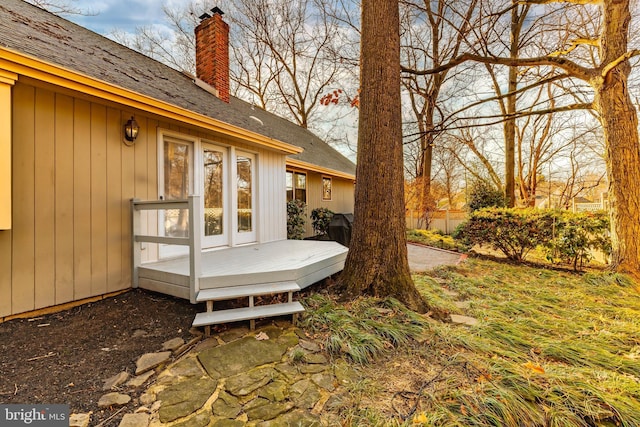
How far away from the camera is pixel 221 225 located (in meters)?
5.51

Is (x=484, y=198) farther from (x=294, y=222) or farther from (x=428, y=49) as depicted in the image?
(x=294, y=222)

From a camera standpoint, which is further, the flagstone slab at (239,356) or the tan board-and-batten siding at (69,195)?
the tan board-and-batten siding at (69,195)

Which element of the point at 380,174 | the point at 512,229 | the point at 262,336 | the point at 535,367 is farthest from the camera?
the point at 512,229

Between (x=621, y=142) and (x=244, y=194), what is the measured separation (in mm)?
7558

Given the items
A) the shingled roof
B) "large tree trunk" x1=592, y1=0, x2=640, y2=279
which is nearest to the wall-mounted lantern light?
the shingled roof

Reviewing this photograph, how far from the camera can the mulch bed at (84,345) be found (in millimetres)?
2074

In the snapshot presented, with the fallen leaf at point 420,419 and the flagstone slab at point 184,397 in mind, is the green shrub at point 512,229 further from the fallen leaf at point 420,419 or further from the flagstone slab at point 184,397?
the flagstone slab at point 184,397

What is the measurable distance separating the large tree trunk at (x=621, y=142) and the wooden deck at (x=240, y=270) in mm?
5591

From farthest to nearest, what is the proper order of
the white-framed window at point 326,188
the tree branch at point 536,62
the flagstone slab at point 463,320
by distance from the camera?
the white-framed window at point 326,188
the tree branch at point 536,62
the flagstone slab at point 463,320

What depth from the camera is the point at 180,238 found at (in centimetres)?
328

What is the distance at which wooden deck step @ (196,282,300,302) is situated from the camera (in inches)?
119

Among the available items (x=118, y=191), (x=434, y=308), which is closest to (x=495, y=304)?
(x=434, y=308)

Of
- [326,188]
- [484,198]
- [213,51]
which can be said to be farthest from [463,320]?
[484,198]

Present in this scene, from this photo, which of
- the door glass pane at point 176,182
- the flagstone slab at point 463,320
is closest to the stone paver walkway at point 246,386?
the flagstone slab at point 463,320
